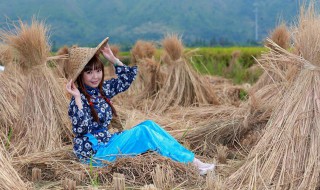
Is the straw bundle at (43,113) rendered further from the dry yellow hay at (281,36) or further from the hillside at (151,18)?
the hillside at (151,18)

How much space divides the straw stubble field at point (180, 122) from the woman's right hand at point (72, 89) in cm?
54

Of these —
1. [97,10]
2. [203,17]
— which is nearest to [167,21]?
[203,17]

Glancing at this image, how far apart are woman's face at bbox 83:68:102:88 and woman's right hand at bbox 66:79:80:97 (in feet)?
0.50

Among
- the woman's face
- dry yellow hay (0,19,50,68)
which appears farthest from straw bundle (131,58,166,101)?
the woman's face

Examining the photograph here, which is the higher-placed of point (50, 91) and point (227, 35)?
point (50, 91)

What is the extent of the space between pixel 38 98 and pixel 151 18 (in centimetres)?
8053

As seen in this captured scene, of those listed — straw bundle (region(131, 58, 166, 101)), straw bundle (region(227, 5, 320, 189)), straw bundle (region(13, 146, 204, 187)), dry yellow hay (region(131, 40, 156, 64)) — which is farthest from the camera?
dry yellow hay (region(131, 40, 156, 64))

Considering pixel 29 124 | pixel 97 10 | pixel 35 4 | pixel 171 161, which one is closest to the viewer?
pixel 171 161

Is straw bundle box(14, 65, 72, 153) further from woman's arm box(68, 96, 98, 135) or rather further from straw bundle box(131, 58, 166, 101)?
straw bundle box(131, 58, 166, 101)

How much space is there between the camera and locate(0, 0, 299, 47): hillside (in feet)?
240

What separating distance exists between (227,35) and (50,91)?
3191 inches

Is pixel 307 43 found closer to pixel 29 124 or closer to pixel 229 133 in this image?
pixel 229 133

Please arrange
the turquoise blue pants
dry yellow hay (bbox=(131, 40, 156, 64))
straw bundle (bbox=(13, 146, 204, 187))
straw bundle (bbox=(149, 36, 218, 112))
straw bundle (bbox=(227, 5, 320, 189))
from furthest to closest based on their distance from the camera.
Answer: dry yellow hay (bbox=(131, 40, 156, 64)), straw bundle (bbox=(149, 36, 218, 112)), the turquoise blue pants, straw bundle (bbox=(13, 146, 204, 187)), straw bundle (bbox=(227, 5, 320, 189))

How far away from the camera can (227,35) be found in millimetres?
85125
